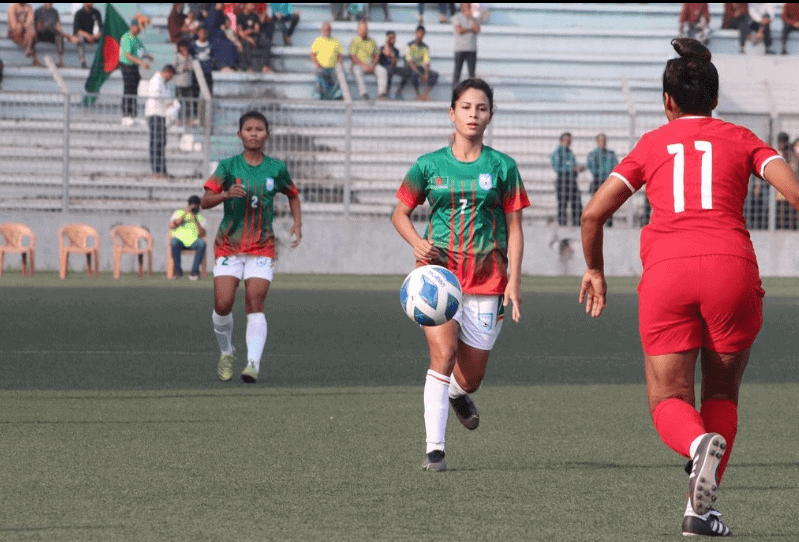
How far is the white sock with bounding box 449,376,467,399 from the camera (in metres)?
7.65

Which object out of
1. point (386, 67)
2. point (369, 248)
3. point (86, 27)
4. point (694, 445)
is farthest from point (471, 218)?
point (86, 27)

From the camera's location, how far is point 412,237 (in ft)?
23.5

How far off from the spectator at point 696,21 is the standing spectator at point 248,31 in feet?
33.0

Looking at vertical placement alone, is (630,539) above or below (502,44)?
below

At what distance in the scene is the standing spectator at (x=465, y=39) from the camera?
30922 mm

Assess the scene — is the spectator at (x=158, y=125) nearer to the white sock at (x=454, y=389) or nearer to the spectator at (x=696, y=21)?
the spectator at (x=696, y=21)

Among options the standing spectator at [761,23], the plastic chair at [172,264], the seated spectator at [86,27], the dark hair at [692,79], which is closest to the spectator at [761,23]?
the standing spectator at [761,23]

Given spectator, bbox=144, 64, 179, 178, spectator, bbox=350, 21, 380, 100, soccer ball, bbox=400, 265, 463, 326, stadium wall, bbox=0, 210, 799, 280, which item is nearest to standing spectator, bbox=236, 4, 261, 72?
spectator, bbox=350, 21, 380, 100

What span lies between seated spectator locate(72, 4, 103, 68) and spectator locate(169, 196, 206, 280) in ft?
26.8

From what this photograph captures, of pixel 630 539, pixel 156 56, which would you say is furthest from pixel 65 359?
pixel 156 56

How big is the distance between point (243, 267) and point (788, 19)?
2751cm

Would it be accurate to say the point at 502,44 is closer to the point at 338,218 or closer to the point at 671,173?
the point at 338,218

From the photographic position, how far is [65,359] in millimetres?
12250

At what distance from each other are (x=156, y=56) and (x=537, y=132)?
9573 mm
